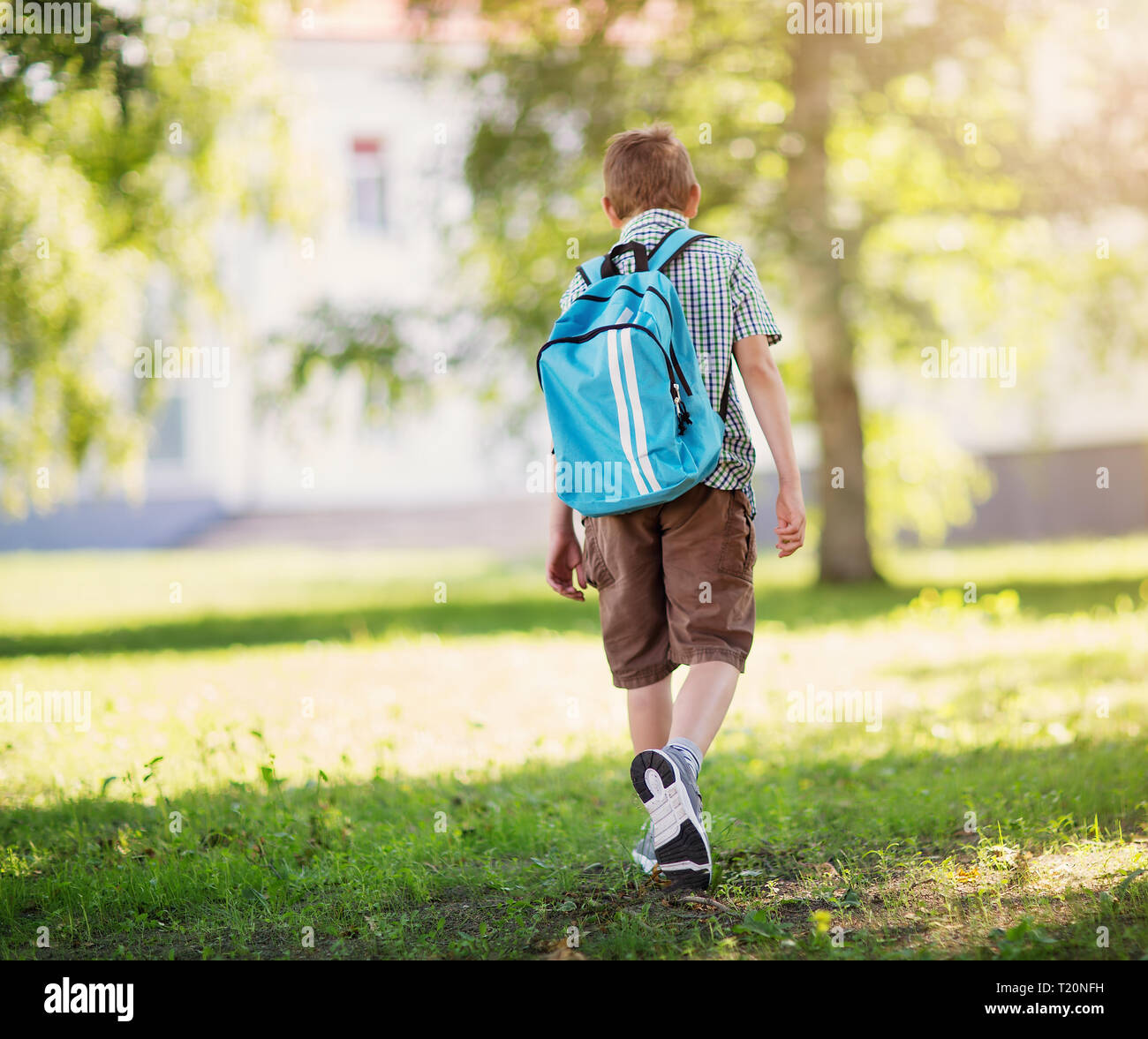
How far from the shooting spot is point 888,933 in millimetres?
2689

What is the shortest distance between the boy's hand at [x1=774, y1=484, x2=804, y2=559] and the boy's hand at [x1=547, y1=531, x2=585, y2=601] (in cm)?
60

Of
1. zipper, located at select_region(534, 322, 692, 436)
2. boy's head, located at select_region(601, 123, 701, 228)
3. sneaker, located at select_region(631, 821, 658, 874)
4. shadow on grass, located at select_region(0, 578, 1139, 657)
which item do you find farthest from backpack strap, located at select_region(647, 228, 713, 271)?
shadow on grass, located at select_region(0, 578, 1139, 657)

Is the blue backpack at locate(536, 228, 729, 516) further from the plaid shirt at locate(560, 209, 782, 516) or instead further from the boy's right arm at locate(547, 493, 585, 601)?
the boy's right arm at locate(547, 493, 585, 601)

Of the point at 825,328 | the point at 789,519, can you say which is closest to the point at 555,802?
the point at 789,519

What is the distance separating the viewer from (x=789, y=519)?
296cm

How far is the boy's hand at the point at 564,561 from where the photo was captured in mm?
3273

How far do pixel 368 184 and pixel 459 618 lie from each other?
13.9 m

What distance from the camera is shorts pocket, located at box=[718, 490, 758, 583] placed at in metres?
3.01

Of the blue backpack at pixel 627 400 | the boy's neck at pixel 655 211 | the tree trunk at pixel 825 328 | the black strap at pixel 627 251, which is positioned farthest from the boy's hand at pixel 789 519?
the tree trunk at pixel 825 328

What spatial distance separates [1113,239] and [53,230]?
10.1m

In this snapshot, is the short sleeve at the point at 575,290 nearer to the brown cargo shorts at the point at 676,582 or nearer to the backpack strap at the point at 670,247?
the backpack strap at the point at 670,247

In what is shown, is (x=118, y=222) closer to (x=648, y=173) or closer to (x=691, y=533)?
(x=648, y=173)

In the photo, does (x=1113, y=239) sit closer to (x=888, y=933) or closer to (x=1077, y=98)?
(x=1077, y=98)
